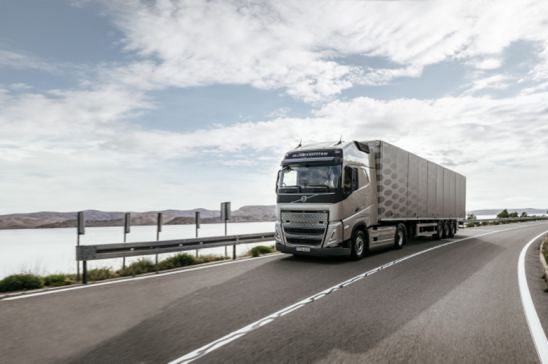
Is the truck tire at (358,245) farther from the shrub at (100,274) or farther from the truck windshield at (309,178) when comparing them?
the shrub at (100,274)

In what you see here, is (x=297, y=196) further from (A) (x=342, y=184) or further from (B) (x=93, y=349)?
(B) (x=93, y=349)

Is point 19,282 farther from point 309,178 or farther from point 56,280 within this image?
point 309,178

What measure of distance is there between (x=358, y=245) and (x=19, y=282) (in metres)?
8.74

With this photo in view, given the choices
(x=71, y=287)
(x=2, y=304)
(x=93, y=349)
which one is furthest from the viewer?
(x=71, y=287)

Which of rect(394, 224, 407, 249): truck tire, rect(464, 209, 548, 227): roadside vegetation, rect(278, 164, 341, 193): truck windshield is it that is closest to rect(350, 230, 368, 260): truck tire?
rect(278, 164, 341, 193): truck windshield

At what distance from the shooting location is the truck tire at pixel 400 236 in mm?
15536

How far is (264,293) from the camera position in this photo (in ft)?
23.5

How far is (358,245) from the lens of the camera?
12.3m

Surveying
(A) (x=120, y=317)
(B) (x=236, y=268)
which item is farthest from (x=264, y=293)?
(B) (x=236, y=268)

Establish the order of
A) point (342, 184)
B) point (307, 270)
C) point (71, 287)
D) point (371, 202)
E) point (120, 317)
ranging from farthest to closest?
A: point (371, 202), point (342, 184), point (307, 270), point (71, 287), point (120, 317)

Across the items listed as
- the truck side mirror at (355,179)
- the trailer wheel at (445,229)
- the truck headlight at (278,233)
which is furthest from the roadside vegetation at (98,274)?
the trailer wheel at (445,229)

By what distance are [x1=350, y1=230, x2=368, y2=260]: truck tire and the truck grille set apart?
125 centimetres

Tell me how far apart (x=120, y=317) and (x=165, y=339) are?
138 cm

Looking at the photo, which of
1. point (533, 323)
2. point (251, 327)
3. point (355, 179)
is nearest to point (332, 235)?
point (355, 179)
